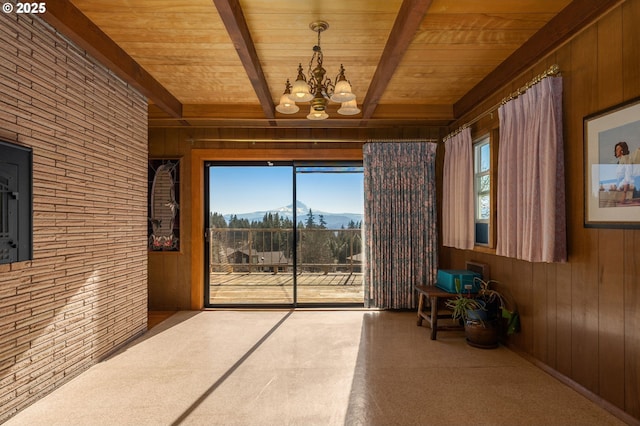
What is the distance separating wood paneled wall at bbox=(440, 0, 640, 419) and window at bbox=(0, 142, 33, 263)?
3.43 metres

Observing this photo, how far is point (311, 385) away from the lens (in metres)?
2.45

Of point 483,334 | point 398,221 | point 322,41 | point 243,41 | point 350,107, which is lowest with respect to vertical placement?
point 483,334

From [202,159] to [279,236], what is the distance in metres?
1.83

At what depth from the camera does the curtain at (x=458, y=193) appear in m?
3.67

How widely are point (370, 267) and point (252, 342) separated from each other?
1.72 m

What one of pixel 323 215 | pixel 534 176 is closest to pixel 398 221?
pixel 323 215

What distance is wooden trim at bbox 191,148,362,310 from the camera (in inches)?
178

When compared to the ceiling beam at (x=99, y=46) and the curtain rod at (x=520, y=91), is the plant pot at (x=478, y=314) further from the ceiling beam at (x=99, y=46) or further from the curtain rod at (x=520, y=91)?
the ceiling beam at (x=99, y=46)

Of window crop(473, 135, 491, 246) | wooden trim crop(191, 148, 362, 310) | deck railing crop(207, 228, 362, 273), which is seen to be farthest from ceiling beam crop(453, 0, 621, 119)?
deck railing crop(207, 228, 362, 273)

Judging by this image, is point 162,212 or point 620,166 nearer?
point 620,166

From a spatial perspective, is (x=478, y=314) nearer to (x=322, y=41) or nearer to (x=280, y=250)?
(x=322, y=41)

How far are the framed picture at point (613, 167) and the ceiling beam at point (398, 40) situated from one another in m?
1.24

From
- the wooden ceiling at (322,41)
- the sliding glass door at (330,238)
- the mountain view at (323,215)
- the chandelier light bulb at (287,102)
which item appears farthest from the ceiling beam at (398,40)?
the mountain view at (323,215)

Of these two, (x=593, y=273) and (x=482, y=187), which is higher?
(x=482, y=187)
